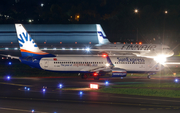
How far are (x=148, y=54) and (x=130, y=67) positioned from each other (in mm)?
27983

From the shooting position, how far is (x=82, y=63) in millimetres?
42125

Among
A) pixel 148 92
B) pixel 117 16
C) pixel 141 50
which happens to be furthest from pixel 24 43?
pixel 117 16

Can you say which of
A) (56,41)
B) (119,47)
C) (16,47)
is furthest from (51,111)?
(56,41)

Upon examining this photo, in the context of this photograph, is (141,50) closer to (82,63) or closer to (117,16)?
(82,63)

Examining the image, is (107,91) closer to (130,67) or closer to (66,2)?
(130,67)

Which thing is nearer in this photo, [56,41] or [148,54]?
[148,54]

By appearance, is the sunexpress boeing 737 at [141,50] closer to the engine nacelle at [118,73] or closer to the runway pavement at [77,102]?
the engine nacelle at [118,73]

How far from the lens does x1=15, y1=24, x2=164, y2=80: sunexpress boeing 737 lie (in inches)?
1619

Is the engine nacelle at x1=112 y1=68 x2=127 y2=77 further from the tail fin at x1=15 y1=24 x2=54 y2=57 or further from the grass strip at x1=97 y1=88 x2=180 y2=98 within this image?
the tail fin at x1=15 y1=24 x2=54 y2=57

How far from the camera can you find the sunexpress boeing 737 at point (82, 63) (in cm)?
4112

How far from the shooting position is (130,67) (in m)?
43.3

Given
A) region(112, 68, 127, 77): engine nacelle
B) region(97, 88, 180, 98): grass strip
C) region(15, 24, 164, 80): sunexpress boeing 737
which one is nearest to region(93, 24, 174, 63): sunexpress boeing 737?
region(15, 24, 164, 80): sunexpress boeing 737

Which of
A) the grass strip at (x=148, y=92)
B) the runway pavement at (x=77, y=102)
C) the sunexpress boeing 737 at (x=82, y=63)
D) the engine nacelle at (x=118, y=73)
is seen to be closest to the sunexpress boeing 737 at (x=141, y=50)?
→ the sunexpress boeing 737 at (x=82, y=63)

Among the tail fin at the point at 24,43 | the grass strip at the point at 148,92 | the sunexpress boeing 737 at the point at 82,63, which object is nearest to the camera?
the grass strip at the point at 148,92
